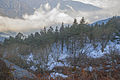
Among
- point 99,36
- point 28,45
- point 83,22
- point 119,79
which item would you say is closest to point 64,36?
point 83,22

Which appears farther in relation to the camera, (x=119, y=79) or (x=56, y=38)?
(x=56, y=38)

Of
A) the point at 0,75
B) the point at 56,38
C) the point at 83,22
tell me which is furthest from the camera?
the point at 56,38

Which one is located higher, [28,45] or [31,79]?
[31,79]

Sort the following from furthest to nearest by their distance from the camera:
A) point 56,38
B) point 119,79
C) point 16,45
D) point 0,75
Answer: point 56,38, point 16,45, point 119,79, point 0,75

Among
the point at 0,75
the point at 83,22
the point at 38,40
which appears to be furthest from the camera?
the point at 38,40

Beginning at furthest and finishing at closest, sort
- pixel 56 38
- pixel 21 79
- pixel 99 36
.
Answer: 1. pixel 56 38
2. pixel 99 36
3. pixel 21 79

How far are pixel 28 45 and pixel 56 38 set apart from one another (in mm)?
15255

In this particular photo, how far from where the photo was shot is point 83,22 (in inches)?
1479

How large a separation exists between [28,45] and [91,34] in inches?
1285

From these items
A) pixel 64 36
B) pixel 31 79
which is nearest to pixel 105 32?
pixel 64 36

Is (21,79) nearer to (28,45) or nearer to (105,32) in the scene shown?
(105,32)

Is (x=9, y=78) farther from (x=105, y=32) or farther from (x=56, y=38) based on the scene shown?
(x=56, y=38)

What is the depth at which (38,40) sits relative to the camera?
4400 centimetres

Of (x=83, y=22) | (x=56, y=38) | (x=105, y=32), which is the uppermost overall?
(x=83, y=22)
